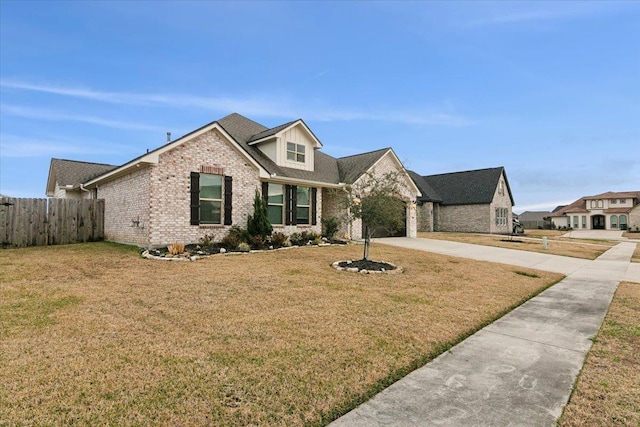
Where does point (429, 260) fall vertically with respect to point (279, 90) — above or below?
below

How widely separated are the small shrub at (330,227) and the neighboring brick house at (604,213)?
53.3m

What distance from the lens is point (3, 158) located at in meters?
18.4

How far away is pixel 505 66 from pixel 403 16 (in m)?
5.89

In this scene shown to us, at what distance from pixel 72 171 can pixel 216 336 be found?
2155 centimetres

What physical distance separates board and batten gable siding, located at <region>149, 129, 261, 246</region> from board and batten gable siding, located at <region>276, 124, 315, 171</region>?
3.09 meters

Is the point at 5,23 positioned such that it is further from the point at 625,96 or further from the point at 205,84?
the point at 625,96

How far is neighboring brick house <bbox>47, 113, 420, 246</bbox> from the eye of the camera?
39.6 feet

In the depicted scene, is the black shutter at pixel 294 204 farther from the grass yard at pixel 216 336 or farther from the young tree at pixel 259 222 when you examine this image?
the grass yard at pixel 216 336

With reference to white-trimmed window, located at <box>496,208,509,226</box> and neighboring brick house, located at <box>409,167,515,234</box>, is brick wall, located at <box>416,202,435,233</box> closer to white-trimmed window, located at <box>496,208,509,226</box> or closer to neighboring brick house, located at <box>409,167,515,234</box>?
neighboring brick house, located at <box>409,167,515,234</box>

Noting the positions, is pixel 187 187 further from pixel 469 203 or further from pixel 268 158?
pixel 469 203

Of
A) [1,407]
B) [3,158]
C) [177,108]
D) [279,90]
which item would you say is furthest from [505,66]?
[3,158]

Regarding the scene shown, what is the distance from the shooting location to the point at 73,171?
20.3 meters

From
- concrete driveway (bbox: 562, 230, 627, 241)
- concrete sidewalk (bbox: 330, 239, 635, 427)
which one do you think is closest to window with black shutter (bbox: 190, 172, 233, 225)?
concrete sidewalk (bbox: 330, 239, 635, 427)

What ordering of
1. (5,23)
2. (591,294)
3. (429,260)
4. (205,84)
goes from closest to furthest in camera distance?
(591,294), (5,23), (429,260), (205,84)
